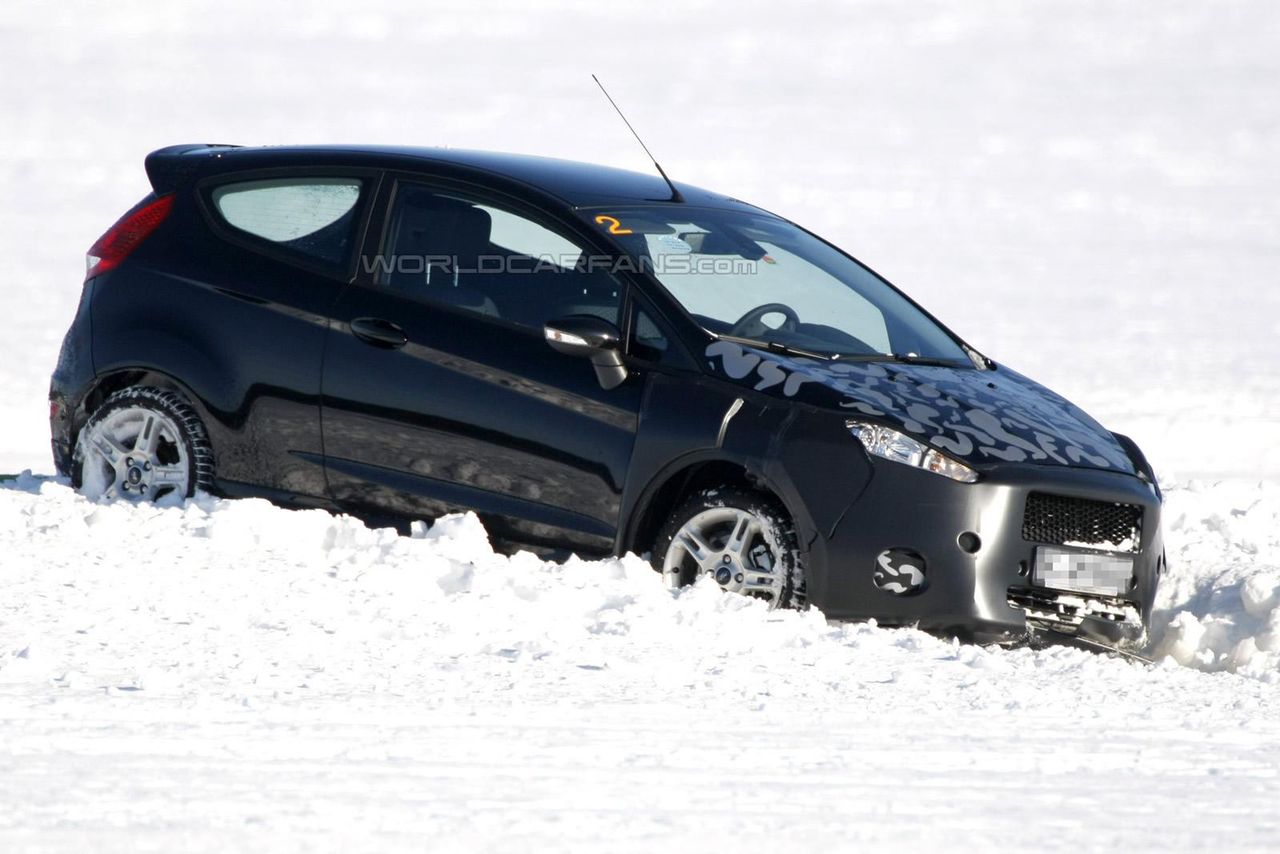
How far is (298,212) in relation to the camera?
7090 mm

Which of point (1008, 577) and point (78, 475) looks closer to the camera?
point (1008, 577)

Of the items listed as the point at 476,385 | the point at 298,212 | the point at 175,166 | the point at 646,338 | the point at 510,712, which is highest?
the point at 175,166

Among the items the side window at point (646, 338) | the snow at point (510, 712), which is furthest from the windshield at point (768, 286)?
the snow at point (510, 712)

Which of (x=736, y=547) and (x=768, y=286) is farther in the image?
(x=768, y=286)

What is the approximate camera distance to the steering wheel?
6.49 metres

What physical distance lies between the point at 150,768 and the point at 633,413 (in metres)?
2.38

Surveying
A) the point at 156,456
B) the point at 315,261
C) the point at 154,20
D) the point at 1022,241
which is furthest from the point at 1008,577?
the point at 154,20

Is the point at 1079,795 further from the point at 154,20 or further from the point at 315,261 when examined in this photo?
the point at 154,20

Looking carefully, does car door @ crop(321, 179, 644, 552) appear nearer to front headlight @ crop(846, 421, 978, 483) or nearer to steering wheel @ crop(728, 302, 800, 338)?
steering wheel @ crop(728, 302, 800, 338)

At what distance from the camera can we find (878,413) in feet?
19.8

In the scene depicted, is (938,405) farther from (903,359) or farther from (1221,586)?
(1221,586)

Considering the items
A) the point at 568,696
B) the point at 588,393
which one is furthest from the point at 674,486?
the point at 568,696
